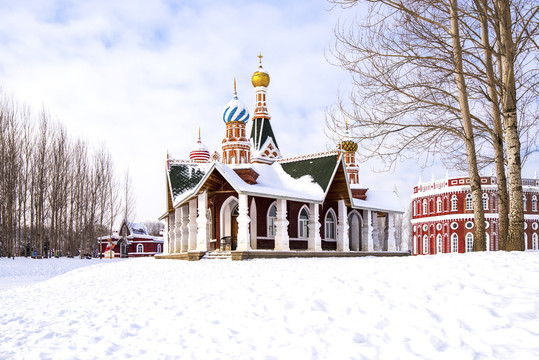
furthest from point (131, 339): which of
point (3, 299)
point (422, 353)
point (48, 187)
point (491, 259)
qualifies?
point (48, 187)

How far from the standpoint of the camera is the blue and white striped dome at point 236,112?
24875 mm

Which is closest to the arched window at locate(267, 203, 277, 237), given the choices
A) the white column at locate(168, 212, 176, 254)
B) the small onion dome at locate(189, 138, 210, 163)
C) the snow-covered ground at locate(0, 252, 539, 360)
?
the white column at locate(168, 212, 176, 254)

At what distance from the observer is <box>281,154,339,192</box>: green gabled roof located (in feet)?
70.4

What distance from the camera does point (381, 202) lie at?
88.8 ft

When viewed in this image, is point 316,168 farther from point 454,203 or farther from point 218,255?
point 454,203

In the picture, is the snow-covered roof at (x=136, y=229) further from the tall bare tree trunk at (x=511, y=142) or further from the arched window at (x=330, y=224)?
the tall bare tree trunk at (x=511, y=142)

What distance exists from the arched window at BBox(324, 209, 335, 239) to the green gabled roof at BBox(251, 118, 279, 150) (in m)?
5.83

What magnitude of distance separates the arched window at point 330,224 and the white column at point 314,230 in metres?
2.90

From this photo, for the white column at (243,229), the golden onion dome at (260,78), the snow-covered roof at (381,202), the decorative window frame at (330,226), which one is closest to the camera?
the white column at (243,229)

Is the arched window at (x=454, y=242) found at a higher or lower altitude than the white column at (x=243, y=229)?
lower

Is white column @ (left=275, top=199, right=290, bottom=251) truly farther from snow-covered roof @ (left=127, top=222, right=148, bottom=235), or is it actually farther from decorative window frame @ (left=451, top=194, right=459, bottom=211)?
snow-covered roof @ (left=127, top=222, right=148, bottom=235)

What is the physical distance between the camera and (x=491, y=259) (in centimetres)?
973

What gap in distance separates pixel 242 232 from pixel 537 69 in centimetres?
1103

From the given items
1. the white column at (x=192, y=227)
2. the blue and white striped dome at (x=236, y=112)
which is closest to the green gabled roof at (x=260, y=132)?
the blue and white striped dome at (x=236, y=112)
